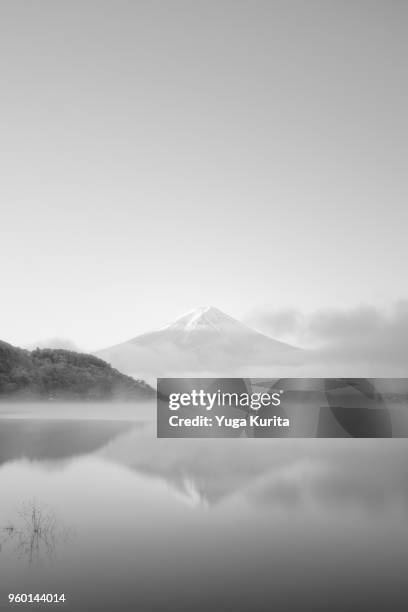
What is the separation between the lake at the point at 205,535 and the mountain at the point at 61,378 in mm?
102224

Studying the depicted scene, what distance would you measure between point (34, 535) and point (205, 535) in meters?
5.67

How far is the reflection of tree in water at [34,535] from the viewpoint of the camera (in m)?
14.6

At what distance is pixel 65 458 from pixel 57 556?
2433cm

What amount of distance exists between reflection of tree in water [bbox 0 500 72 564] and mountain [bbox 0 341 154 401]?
11712cm

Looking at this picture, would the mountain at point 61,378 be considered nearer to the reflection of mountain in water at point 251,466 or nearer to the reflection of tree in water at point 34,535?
the reflection of mountain in water at point 251,466

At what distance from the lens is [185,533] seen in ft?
58.6

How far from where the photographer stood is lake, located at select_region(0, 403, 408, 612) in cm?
1222

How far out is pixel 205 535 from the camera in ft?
57.7

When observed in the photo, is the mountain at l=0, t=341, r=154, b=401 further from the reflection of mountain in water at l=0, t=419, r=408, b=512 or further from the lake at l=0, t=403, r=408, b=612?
the lake at l=0, t=403, r=408, b=612

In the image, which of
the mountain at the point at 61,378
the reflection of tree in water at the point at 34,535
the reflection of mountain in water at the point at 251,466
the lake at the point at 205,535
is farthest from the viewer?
the mountain at the point at 61,378

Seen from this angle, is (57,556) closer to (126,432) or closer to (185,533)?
(185,533)

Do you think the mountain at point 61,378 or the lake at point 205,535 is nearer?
the lake at point 205,535

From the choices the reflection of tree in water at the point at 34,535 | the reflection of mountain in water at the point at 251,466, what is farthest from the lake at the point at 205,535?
the reflection of mountain in water at the point at 251,466

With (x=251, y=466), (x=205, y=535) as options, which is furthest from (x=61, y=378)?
(x=205, y=535)
